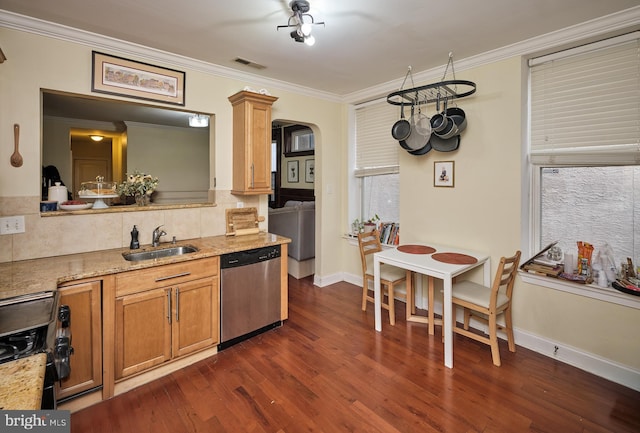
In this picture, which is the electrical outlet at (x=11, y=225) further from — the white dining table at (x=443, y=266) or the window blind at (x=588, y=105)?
the window blind at (x=588, y=105)

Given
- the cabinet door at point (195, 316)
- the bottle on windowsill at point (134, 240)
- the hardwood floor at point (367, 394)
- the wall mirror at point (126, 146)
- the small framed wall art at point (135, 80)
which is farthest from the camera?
the wall mirror at point (126, 146)

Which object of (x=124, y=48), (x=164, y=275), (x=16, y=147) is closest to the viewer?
(x=16, y=147)

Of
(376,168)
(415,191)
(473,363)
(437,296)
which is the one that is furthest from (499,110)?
(473,363)

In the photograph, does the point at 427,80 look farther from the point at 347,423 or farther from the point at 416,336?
the point at 347,423

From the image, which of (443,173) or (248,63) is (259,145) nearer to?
(248,63)

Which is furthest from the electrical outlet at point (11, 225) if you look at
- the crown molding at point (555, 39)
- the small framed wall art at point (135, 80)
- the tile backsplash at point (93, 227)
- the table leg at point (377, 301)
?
the crown molding at point (555, 39)

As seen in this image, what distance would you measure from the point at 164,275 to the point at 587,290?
3.21 meters

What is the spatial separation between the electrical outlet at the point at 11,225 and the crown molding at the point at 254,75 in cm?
133

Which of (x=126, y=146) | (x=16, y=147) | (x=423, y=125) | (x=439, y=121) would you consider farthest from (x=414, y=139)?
(x=126, y=146)

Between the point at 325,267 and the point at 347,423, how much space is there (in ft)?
8.28

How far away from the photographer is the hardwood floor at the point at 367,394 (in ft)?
6.33

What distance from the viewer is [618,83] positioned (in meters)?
2.37

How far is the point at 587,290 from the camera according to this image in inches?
95.3

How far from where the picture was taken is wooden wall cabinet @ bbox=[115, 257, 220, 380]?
218 centimetres
